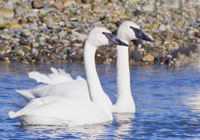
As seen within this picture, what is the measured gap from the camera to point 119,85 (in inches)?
477

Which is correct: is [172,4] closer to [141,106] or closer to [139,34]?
[141,106]

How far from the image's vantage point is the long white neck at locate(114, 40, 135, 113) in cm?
1175

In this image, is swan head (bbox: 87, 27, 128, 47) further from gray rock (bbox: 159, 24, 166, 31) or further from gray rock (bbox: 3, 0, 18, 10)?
gray rock (bbox: 3, 0, 18, 10)

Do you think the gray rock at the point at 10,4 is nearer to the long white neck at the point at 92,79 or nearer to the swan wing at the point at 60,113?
the long white neck at the point at 92,79

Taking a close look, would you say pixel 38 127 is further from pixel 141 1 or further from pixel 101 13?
pixel 141 1

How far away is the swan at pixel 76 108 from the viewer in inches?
380

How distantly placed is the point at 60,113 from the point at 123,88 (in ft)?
8.14

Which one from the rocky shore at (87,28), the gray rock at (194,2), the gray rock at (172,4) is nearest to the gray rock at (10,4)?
the rocky shore at (87,28)

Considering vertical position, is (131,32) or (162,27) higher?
(162,27)

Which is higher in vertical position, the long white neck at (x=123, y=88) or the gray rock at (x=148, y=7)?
the gray rock at (x=148, y=7)

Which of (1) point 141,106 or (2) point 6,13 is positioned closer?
(1) point 141,106

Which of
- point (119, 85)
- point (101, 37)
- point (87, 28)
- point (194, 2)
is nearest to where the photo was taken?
point (101, 37)

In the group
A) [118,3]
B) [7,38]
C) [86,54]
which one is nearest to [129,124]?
[86,54]

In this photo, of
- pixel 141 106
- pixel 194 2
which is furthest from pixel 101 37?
pixel 194 2
